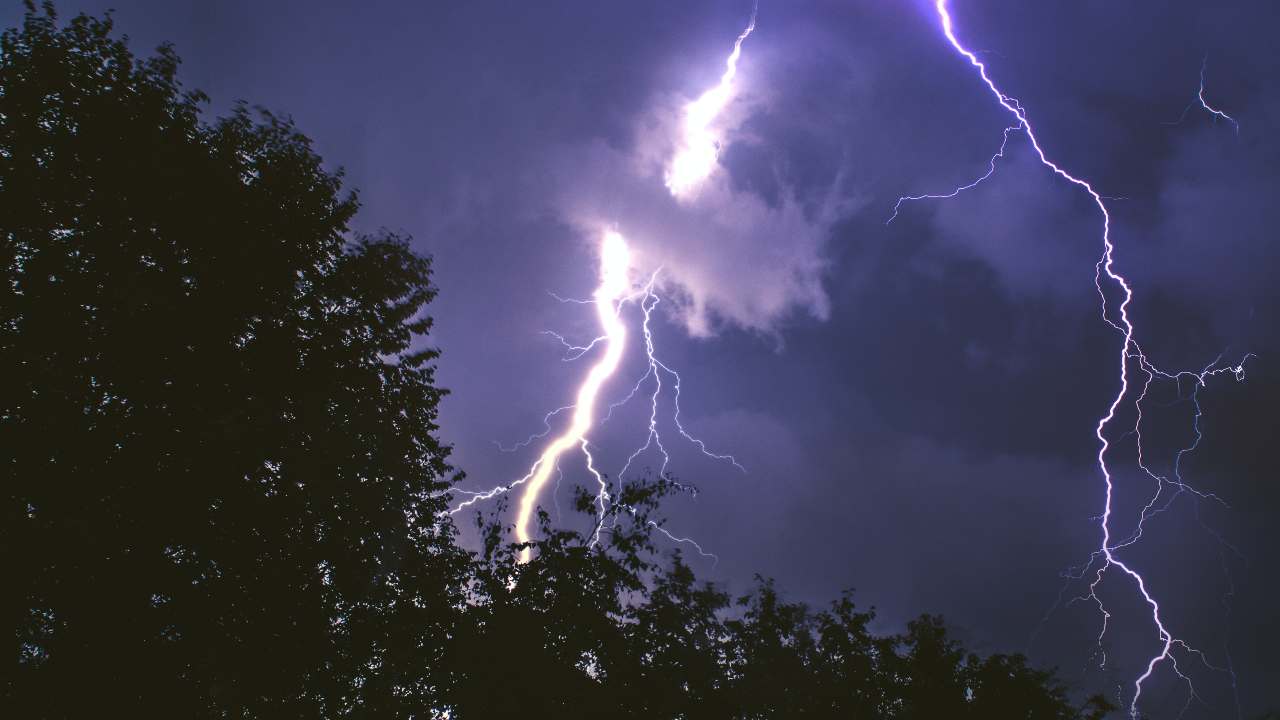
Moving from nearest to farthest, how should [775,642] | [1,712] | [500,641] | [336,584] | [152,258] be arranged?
1. [1,712]
2. [152,258]
3. [500,641]
4. [336,584]
5. [775,642]

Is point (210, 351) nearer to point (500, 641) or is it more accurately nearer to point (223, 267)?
point (223, 267)

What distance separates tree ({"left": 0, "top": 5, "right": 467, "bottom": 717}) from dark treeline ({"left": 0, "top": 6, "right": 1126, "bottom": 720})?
4 cm

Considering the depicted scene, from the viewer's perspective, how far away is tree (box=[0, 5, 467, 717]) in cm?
748

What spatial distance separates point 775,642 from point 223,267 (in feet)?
52.5

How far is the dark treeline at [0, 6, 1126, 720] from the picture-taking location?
7.56m

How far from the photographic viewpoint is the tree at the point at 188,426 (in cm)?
748

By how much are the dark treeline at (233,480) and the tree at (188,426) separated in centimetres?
4

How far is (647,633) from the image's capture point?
36.9 ft

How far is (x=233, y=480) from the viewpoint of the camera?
29.4ft

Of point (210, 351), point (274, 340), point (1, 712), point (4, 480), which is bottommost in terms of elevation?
point (1, 712)

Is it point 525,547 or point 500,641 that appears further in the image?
point 525,547

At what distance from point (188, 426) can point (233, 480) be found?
3.72ft

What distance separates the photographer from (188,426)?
858 centimetres

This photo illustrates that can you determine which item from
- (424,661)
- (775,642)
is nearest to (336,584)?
(424,661)
